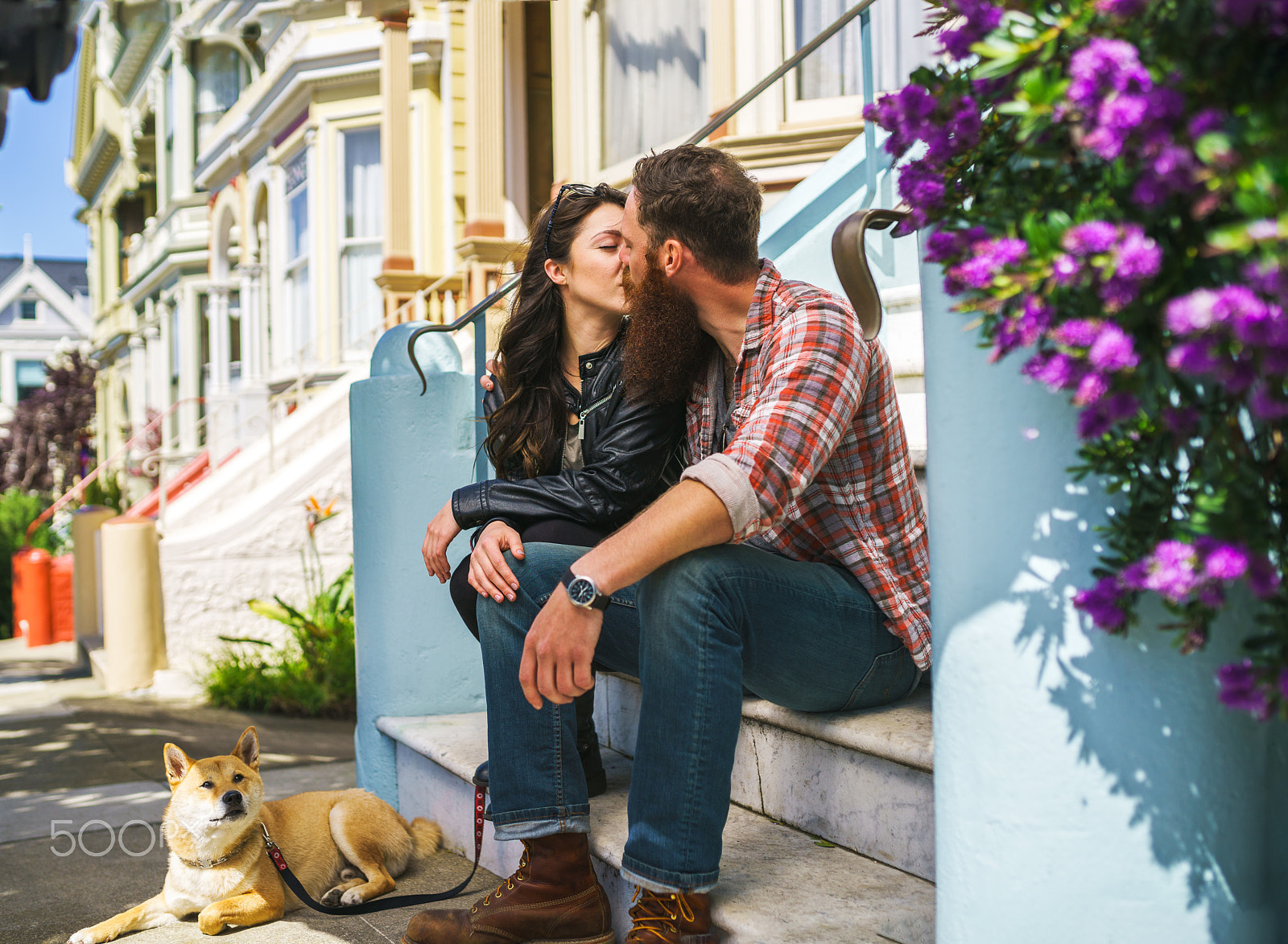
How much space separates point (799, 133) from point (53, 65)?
448cm

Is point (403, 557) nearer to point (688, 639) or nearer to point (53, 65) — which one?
point (688, 639)

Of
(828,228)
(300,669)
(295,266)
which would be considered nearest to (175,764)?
(828,228)

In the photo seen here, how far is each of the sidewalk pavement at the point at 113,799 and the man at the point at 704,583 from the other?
579 millimetres

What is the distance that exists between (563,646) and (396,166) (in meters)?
8.90

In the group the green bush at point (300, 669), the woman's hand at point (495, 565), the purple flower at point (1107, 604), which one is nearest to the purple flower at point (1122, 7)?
the purple flower at point (1107, 604)

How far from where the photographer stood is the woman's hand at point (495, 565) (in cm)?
219

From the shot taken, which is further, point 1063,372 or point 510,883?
point 510,883

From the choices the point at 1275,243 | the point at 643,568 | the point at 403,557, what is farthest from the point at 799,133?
the point at 1275,243

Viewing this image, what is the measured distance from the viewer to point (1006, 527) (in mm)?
1275

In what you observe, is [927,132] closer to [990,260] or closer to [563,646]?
[990,260]

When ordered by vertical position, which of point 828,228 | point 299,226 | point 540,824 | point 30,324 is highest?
point 30,324

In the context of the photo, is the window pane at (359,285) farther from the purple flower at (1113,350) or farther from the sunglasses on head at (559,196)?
the purple flower at (1113,350)

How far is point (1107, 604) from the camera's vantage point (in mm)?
1091

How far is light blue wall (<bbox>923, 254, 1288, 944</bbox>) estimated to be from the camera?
1.21 metres
